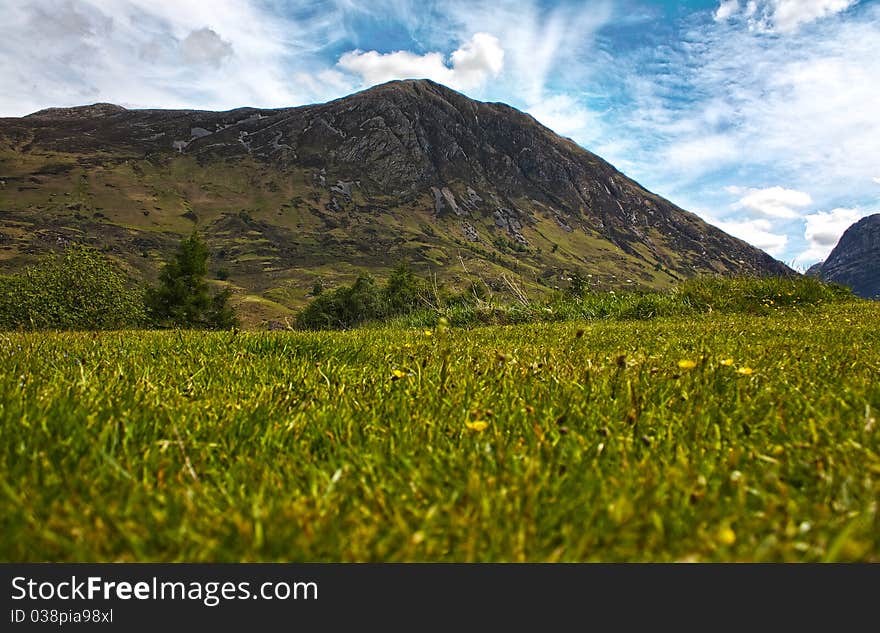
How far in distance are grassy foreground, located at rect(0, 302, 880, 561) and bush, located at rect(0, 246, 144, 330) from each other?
2646cm

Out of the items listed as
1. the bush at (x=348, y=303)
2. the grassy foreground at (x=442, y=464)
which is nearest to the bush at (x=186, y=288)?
the bush at (x=348, y=303)

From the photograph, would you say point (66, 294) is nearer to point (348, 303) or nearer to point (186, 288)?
point (186, 288)

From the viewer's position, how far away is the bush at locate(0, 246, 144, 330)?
25.6 meters

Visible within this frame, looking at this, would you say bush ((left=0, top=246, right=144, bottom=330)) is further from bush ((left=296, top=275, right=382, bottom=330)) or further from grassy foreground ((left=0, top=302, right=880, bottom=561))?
bush ((left=296, top=275, right=382, bottom=330))

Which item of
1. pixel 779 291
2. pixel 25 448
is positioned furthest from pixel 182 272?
pixel 25 448

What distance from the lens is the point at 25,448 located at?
204 cm

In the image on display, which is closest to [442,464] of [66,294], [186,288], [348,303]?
[66,294]

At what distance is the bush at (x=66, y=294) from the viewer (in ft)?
83.9

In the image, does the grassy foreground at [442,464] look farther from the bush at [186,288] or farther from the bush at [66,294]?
the bush at [186,288]

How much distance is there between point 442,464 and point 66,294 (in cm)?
3175

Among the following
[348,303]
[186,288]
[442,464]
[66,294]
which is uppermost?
[348,303]

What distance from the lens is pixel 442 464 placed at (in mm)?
2111

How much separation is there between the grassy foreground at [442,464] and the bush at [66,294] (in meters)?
26.5
